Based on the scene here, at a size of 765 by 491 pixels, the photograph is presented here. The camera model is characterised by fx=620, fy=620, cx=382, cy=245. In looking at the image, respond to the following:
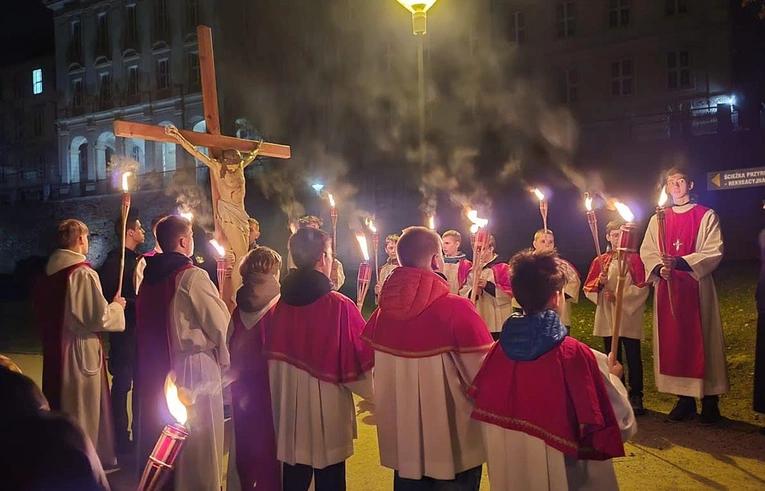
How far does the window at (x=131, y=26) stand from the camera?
42.7m

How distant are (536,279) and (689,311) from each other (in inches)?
156

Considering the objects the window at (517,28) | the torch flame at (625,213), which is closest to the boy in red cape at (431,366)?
the torch flame at (625,213)

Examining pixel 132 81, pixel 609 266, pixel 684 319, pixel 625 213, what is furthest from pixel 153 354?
pixel 132 81

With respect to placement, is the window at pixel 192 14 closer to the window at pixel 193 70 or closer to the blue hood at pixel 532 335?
the window at pixel 193 70

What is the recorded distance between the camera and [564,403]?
2.82 metres

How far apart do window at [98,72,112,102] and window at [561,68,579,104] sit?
31.5 metres

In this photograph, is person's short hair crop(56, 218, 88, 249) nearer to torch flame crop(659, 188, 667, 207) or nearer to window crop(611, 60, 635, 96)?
torch flame crop(659, 188, 667, 207)

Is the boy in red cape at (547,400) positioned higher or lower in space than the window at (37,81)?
lower

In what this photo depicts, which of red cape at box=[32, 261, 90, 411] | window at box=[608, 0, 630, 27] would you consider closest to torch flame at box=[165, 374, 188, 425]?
red cape at box=[32, 261, 90, 411]

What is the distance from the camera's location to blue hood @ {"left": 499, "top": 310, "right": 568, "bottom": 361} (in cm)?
288

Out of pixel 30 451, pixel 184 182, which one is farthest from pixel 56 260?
pixel 184 182

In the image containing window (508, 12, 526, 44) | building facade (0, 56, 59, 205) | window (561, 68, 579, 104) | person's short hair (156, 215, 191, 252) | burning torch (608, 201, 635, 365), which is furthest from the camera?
building facade (0, 56, 59, 205)

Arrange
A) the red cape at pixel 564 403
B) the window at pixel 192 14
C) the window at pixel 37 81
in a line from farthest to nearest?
the window at pixel 37 81 → the window at pixel 192 14 → the red cape at pixel 564 403

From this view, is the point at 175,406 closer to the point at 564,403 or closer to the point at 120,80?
the point at 564,403
